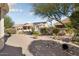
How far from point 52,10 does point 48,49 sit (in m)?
0.46

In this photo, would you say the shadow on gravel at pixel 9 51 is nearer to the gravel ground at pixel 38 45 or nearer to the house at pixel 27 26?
the gravel ground at pixel 38 45

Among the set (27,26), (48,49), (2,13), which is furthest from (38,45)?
(2,13)

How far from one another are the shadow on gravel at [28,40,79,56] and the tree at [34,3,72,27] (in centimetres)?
27

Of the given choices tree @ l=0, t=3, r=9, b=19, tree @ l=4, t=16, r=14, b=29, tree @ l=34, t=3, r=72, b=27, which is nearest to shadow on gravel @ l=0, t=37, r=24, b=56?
tree @ l=4, t=16, r=14, b=29

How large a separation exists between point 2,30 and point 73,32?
2.74ft

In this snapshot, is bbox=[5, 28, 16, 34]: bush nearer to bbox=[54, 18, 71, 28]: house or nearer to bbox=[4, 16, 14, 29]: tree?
bbox=[4, 16, 14, 29]: tree

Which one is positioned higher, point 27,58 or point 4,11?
point 4,11

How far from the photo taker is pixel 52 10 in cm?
589

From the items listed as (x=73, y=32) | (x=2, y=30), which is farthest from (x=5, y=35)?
(x=73, y=32)

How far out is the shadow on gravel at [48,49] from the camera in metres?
5.88

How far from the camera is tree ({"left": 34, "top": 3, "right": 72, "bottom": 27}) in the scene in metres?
5.86

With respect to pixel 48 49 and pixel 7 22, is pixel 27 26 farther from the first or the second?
pixel 48 49

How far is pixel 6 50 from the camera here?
586 cm

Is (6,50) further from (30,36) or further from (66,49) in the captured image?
(66,49)
